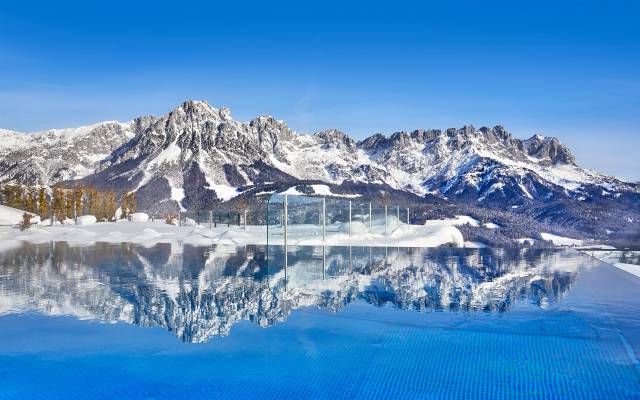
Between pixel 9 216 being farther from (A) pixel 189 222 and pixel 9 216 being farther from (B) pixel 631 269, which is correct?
(B) pixel 631 269

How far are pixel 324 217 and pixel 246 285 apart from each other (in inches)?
442

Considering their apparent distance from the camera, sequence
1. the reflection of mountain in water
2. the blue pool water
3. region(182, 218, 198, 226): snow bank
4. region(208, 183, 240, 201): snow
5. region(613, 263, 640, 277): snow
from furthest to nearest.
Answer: region(208, 183, 240, 201): snow, region(182, 218, 198, 226): snow bank, region(613, 263, 640, 277): snow, the reflection of mountain in water, the blue pool water

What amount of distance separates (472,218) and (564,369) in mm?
116474

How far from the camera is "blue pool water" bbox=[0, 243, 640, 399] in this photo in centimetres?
448

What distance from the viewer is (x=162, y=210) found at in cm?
15438

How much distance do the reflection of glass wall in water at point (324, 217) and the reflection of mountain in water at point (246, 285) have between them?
429 cm

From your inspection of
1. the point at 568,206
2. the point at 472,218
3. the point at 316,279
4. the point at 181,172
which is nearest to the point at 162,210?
the point at 181,172

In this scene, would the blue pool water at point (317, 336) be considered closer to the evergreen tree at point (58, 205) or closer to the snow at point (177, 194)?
the evergreen tree at point (58, 205)

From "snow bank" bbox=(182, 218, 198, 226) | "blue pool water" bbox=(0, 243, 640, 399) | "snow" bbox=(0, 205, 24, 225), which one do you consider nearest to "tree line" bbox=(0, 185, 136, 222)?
"snow" bbox=(0, 205, 24, 225)

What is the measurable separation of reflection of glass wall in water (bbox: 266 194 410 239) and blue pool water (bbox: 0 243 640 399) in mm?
8203

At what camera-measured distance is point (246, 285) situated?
9.27 metres

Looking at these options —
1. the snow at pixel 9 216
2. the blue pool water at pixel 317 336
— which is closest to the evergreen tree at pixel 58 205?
the snow at pixel 9 216

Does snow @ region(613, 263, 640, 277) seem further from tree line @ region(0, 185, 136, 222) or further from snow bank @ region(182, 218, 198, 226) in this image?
tree line @ region(0, 185, 136, 222)

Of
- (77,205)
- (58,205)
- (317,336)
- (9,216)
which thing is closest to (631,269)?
(317,336)
